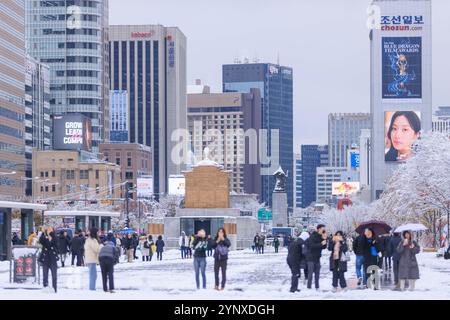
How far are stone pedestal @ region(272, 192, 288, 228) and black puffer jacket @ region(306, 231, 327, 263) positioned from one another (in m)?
131

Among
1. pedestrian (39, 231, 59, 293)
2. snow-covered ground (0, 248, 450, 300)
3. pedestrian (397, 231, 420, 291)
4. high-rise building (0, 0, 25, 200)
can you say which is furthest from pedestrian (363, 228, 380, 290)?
high-rise building (0, 0, 25, 200)

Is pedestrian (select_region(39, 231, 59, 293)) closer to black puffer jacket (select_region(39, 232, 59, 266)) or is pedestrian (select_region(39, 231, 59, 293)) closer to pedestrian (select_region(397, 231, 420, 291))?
black puffer jacket (select_region(39, 232, 59, 266))

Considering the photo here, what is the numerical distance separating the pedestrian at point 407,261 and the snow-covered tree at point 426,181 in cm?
3216

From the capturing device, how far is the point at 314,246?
111ft

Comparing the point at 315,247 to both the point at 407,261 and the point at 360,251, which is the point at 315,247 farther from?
the point at 407,261

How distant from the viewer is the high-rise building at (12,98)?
159 metres

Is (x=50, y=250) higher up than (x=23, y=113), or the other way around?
(x=23, y=113)

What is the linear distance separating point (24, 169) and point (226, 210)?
7873cm

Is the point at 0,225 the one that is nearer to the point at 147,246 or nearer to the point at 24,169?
Result: the point at 147,246

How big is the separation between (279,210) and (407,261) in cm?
13334

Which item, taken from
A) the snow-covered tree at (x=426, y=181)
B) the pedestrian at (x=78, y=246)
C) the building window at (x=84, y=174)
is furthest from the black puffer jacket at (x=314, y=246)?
the building window at (x=84, y=174)
